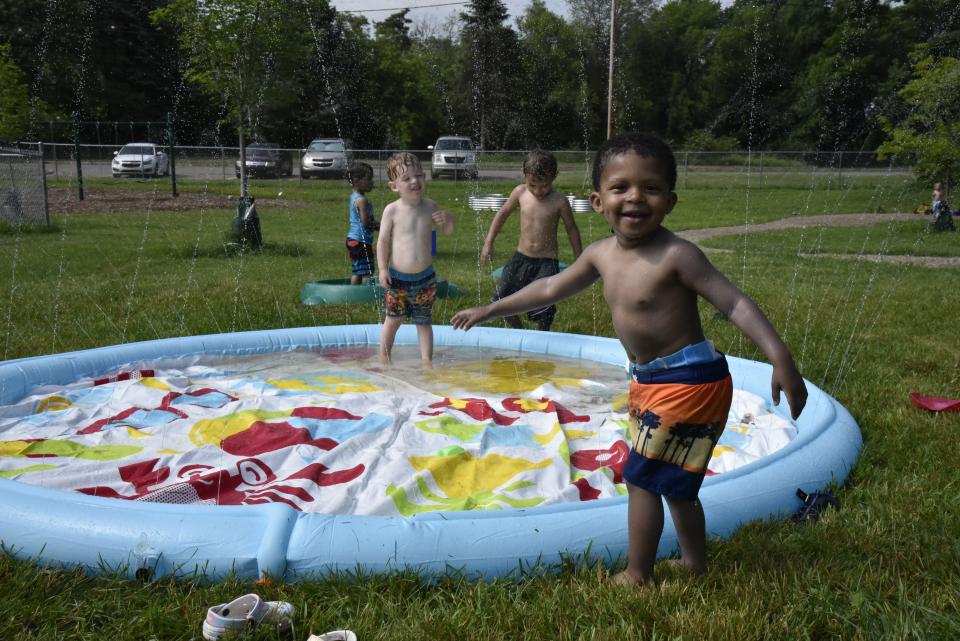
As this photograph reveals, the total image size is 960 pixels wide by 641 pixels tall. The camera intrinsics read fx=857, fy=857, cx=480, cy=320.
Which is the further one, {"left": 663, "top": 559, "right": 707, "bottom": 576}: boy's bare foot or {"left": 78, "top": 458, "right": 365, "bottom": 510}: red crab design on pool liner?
{"left": 78, "top": 458, "right": 365, "bottom": 510}: red crab design on pool liner

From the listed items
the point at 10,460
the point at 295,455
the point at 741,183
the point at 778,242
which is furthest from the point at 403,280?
the point at 741,183

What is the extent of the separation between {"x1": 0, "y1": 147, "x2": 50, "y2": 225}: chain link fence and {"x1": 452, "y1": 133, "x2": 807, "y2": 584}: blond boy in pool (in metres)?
12.3

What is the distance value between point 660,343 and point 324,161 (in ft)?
70.3

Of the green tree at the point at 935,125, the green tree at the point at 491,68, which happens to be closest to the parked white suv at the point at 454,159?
the green tree at the point at 935,125

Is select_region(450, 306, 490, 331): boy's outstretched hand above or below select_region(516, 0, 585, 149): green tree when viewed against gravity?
below

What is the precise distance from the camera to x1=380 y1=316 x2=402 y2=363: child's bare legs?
5.28m

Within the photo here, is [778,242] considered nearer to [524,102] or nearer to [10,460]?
[10,460]

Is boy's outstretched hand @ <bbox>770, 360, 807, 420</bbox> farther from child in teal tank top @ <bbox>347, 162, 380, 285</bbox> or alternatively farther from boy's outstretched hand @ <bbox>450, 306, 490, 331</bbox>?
child in teal tank top @ <bbox>347, 162, 380, 285</bbox>

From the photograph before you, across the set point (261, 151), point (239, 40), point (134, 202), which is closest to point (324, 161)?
→ point (261, 151)

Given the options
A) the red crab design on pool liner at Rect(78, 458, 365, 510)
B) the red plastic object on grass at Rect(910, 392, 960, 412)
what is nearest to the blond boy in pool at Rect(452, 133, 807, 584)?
the red crab design on pool liner at Rect(78, 458, 365, 510)

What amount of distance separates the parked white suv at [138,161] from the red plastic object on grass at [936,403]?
2086 cm

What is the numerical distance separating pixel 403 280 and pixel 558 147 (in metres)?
34.9

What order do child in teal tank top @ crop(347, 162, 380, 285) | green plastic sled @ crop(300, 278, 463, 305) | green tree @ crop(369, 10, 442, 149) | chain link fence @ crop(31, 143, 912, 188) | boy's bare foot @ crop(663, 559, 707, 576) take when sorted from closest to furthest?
boy's bare foot @ crop(663, 559, 707, 576) < green plastic sled @ crop(300, 278, 463, 305) < child in teal tank top @ crop(347, 162, 380, 285) < chain link fence @ crop(31, 143, 912, 188) < green tree @ crop(369, 10, 442, 149)

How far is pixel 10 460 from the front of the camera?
3.22 meters
